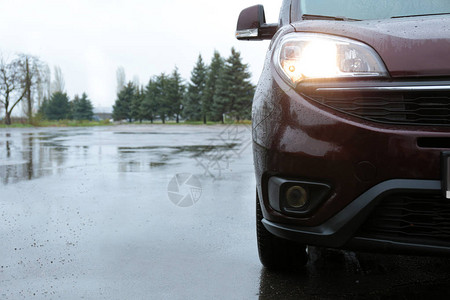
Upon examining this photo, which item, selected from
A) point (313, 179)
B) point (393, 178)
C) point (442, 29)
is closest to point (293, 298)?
point (313, 179)

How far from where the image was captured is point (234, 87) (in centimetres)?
5112

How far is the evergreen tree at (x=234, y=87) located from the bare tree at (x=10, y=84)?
2143 centimetres

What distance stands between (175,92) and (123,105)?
1309cm

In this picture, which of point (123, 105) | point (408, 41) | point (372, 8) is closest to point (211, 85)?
point (123, 105)

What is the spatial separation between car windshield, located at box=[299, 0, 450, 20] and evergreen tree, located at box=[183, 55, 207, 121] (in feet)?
177

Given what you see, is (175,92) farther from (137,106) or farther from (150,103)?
(137,106)

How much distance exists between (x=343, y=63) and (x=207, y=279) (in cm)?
131

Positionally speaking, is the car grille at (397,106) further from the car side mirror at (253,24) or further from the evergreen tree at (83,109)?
the evergreen tree at (83,109)

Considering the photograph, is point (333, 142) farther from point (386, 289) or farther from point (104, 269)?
point (104, 269)

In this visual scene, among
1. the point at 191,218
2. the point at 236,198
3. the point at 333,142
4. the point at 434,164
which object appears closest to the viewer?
the point at 434,164

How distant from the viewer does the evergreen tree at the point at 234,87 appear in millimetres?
51312

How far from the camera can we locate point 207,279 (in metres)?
2.36

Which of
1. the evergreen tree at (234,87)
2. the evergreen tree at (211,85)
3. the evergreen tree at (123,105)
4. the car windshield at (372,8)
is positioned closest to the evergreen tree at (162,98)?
the evergreen tree at (123,105)

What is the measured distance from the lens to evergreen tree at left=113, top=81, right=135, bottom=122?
232ft
